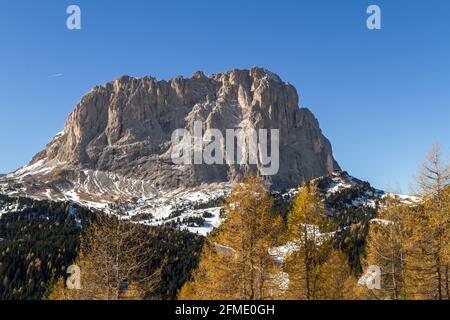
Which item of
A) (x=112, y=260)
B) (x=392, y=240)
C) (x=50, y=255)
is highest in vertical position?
(x=392, y=240)

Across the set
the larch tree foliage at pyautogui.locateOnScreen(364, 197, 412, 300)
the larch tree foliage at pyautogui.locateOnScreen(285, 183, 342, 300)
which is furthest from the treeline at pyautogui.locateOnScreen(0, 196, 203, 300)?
the larch tree foliage at pyautogui.locateOnScreen(285, 183, 342, 300)

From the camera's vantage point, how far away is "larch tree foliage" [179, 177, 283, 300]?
24812 millimetres

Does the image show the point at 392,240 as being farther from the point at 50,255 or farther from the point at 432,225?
the point at 50,255

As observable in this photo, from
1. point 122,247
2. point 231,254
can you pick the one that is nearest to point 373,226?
point 231,254

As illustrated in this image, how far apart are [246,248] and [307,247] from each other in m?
4.49

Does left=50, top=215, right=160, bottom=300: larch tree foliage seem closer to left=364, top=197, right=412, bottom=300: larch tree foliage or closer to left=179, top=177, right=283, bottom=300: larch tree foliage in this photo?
left=179, top=177, right=283, bottom=300: larch tree foliage

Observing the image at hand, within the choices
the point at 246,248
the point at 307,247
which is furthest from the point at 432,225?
the point at 246,248

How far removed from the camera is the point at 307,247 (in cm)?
2669

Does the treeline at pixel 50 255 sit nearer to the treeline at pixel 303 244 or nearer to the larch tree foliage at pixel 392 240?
the larch tree foliage at pixel 392 240

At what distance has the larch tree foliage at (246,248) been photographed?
24812mm

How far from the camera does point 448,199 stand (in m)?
28.0

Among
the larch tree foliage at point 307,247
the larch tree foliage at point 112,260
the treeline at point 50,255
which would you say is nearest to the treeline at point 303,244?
the larch tree foliage at point 307,247

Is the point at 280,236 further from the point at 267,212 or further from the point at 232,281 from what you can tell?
the point at 232,281
